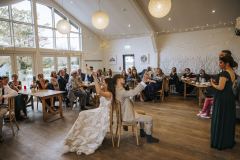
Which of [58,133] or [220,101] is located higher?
[220,101]

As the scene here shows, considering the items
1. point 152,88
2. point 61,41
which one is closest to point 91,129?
point 152,88

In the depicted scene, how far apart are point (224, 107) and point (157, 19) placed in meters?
5.17

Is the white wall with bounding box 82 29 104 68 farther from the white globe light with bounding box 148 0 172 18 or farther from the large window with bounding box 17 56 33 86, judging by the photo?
the white globe light with bounding box 148 0 172 18

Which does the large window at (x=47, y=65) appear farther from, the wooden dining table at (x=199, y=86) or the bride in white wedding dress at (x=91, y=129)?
the wooden dining table at (x=199, y=86)

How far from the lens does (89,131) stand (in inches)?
122

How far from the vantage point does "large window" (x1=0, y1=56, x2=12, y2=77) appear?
20.6ft

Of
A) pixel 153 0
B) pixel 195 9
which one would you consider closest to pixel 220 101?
pixel 153 0

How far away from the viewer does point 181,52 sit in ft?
25.2

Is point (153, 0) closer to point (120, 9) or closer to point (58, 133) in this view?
point (58, 133)

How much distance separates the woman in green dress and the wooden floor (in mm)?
215

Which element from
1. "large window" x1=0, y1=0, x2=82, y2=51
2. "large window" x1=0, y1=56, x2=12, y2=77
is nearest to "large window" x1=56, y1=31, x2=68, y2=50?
"large window" x1=0, y1=0, x2=82, y2=51

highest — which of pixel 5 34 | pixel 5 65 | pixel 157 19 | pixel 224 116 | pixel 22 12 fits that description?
pixel 22 12

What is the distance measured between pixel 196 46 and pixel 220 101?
16.5ft

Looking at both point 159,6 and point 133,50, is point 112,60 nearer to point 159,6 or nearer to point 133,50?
point 133,50
